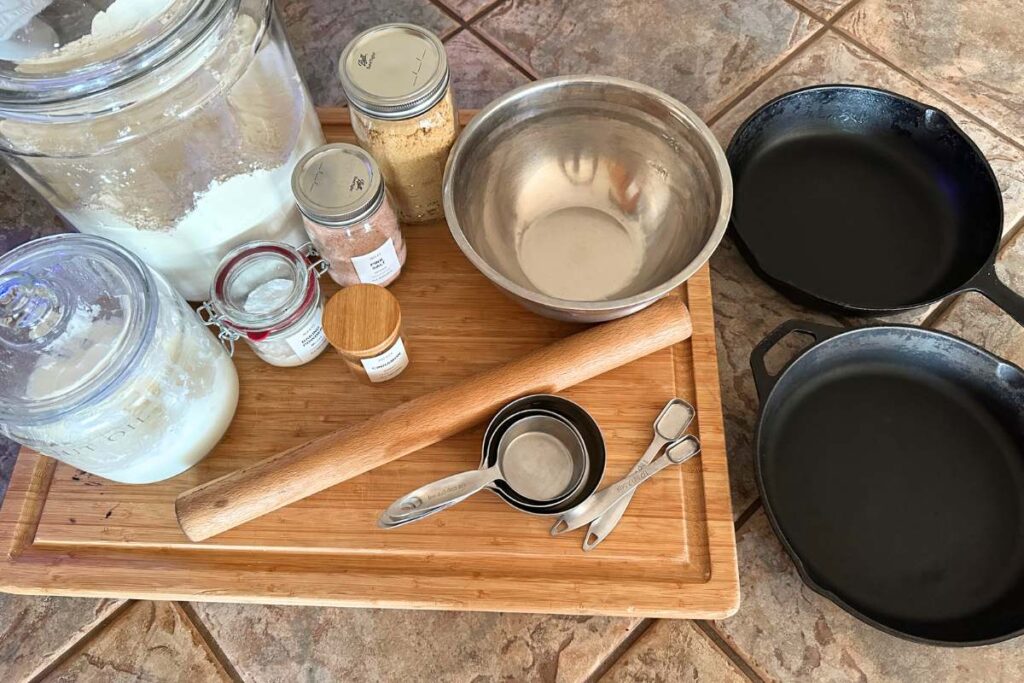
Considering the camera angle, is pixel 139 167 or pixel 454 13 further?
pixel 454 13

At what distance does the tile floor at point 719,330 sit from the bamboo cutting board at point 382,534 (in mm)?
56

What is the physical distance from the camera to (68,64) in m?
0.43

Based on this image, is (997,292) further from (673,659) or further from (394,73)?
(394,73)

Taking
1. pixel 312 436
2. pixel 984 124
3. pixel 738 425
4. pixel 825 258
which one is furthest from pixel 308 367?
pixel 984 124

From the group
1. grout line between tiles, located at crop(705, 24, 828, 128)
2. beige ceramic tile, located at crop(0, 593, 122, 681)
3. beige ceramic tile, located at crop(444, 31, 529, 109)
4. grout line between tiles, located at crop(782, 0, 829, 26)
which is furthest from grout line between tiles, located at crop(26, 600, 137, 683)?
grout line between tiles, located at crop(782, 0, 829, 26)

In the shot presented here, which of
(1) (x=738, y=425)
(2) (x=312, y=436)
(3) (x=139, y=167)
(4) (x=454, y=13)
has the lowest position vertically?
(1) (x=738, y=425)

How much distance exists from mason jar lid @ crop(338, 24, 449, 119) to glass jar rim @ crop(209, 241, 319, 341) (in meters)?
0.13

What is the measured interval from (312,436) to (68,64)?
12.2 inches

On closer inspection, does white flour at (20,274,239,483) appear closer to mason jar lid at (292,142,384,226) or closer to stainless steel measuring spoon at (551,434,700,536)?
mason jar lid at (292,142,384,226)

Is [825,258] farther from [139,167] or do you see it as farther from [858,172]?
[139,167]

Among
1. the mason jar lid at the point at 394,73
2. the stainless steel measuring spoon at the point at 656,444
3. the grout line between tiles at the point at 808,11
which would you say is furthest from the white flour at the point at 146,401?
the grout line between tiles at the point at 808,11

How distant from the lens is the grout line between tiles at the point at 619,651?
57 centimetres

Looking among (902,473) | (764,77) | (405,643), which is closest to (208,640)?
(405,643)

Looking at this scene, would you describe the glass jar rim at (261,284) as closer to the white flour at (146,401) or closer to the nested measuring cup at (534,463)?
the white flour at (146,401)
